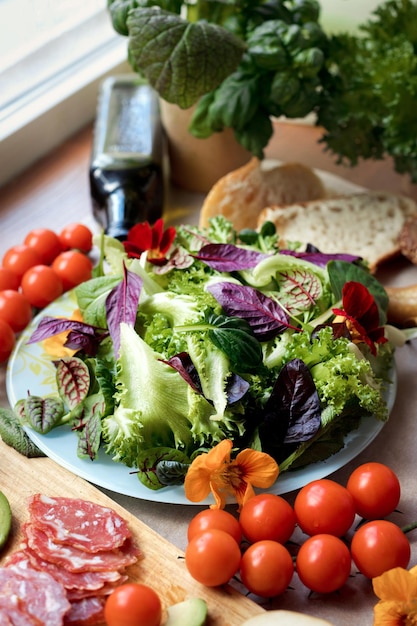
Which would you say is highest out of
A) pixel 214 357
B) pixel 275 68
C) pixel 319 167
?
pixel 275 68

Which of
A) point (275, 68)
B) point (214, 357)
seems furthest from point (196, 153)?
point (214, 357)

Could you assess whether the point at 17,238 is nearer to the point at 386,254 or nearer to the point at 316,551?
the point at 386,254

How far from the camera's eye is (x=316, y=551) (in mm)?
1126

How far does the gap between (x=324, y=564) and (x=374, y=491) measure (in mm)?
171

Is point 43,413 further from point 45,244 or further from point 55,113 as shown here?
point 55,113

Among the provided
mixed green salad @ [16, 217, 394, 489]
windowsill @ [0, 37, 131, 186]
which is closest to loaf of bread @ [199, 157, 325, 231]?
mixed green salad @ [16, 217, 394, 489]

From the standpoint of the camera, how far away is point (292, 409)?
128 centimetres

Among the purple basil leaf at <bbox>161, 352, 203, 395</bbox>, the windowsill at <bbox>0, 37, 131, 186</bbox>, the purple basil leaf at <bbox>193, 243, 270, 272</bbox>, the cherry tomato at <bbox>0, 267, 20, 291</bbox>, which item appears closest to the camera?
the purple basil leaf at <bbox>161, 352, 203, 395</bbox>

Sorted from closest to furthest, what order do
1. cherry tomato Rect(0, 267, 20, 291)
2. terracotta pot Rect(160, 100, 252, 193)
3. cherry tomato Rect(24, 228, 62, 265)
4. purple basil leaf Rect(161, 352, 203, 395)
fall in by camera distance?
purple basil leaf Rect(161, 352, 203, 395)
cherry tomato Rect(0, 267, 20, 291)
cherry tomato Rect(24, 228, 62, 265)
terracotta pot Rect(160, 100, 252, 193)

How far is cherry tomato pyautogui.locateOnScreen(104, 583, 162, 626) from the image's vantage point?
1.03 meters

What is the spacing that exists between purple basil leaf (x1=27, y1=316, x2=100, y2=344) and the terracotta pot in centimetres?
84

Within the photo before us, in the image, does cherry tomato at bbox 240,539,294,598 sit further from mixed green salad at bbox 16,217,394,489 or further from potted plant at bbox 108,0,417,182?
potted plant at bbox 108,0,417,182

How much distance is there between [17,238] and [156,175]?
0.41 m

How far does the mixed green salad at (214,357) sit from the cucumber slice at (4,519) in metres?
0.15
